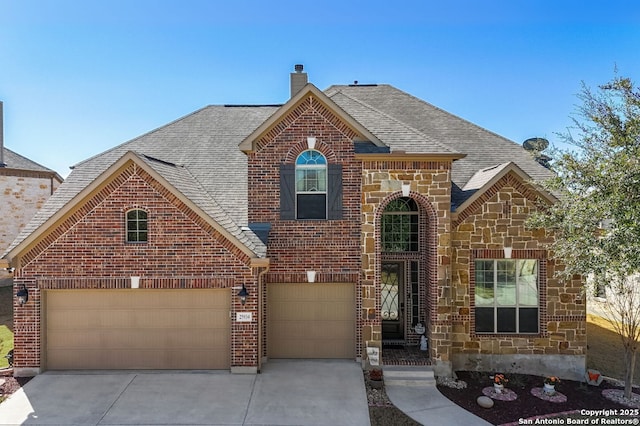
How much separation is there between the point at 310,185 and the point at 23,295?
7967 mm

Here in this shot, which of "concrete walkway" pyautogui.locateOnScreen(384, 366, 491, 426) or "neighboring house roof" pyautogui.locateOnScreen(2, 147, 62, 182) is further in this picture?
"neighboring house roof" pyautogui.locateOnScreen(2, 147, 62, 182)

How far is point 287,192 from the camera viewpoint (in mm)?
10531

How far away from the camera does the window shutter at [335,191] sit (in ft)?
34.3

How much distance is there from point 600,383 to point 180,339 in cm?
1138

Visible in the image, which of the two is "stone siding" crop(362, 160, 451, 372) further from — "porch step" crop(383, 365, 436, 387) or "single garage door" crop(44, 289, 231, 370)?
"single garage door" crop(44, 289, 231, 370)

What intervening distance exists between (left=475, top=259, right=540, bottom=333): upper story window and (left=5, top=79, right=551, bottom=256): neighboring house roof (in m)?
2.29

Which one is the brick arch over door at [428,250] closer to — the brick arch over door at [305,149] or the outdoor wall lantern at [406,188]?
the outdoor wall lantern at [406,188]

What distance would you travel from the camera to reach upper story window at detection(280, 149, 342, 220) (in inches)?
413

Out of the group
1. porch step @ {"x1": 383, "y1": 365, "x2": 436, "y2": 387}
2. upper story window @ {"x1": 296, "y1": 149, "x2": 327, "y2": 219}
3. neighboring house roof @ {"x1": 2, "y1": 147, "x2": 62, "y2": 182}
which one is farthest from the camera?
neighboring house roof @ {"x1": 2, "y1": 147, "x2": 62, "y2": 182}

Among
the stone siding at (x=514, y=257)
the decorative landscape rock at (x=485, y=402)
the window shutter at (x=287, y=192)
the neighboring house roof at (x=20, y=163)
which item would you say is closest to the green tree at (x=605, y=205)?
the stone siding at (x=514, y=257)

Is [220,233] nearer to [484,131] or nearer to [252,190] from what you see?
[252,190]

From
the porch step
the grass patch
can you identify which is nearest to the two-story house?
the porch step

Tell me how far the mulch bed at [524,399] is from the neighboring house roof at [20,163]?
2525cm

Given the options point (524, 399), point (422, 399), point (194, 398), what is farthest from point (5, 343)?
point (524, 399)
